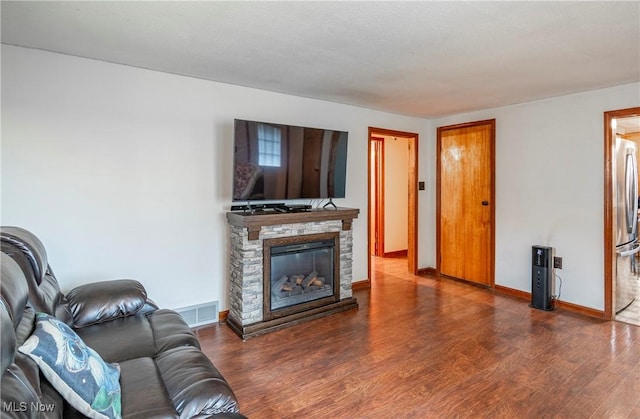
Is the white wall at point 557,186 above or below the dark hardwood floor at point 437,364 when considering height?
above

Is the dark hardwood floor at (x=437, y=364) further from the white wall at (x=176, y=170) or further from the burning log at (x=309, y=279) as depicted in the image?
the white wall at (x=176, y=170)

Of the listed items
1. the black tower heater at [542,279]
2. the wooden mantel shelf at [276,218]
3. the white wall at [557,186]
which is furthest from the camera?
the black tower heater at [542,279]

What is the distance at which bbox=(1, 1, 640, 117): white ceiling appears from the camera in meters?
1.95

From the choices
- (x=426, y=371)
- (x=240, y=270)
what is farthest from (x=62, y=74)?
(x=426, y=371)

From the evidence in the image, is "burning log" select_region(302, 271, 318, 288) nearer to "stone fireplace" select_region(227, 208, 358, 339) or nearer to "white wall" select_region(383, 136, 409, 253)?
"stone fireplace" select_region(227, 208, 358, 339)

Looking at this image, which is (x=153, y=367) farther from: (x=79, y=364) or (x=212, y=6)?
(x=212, y=6)

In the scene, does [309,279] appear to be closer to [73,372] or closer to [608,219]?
[73,372]

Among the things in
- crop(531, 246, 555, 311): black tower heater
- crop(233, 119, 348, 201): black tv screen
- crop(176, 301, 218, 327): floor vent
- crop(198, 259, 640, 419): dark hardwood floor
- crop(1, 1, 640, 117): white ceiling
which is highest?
crop(1, 1, 640, 117): white ceiling

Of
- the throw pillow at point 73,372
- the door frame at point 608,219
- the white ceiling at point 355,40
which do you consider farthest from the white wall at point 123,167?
the door frame at point 608,219

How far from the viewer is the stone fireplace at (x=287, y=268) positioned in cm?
315

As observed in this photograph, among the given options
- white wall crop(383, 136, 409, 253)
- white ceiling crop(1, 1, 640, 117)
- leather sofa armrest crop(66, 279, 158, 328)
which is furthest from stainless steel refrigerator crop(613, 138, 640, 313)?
leather sofa armrest crop(66, 279, 158, 328)

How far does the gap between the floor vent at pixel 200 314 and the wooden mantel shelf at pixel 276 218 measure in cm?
83

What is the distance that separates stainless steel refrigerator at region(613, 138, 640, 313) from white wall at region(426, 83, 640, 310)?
23cm

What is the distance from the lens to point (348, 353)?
2783mm
